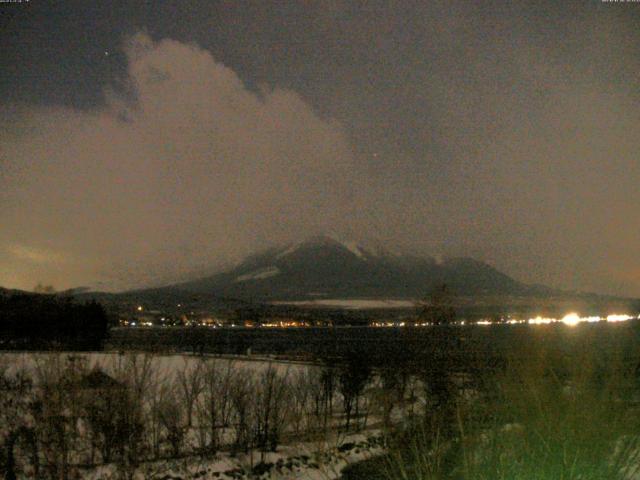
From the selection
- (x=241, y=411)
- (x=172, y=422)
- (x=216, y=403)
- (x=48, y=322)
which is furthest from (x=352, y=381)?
(x=48, y=322)

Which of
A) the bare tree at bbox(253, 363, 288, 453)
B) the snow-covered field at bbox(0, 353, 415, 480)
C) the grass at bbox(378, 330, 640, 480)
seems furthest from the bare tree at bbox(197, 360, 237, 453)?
the grass at bbox(378, 330, 640, 480)

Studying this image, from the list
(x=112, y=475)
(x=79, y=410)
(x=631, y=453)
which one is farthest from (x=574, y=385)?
(x=79, y=410)

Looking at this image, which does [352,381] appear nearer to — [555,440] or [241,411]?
[241,411]

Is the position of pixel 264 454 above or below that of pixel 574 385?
below

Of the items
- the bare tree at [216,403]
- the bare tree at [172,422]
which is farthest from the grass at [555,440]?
the bare tree at [216,403]

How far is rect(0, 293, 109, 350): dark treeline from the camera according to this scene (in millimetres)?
48116

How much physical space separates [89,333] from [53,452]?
45410 millimetres

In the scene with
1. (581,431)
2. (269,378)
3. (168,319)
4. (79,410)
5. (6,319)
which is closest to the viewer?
(581,431)

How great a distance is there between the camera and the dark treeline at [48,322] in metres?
48.1

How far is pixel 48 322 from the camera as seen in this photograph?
52.3 metres

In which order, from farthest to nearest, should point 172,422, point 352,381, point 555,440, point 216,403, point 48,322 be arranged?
point 48,322, point 352,381, point 216,403, point 172,422, point 555,440

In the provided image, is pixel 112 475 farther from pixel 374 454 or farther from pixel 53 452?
pixel 374 454

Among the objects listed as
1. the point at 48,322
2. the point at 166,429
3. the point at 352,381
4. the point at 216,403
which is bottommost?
the point at 166,429

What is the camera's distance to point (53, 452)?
11781 millimetres
